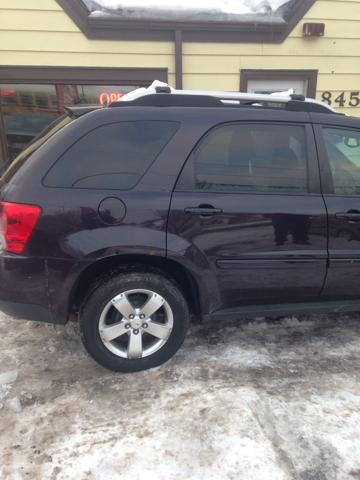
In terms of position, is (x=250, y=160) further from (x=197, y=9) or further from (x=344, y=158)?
(x=197, y=9)

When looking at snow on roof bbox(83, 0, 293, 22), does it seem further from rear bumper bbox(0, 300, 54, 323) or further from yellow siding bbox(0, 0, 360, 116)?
rear bumper bbox(0, 300, 54, 323)

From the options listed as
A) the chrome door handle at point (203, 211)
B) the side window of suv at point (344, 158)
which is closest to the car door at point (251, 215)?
the chrome door handle at point (203, 211)

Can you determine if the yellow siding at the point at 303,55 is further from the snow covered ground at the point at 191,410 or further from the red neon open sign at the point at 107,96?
the snow covered ground at the point at 191,410

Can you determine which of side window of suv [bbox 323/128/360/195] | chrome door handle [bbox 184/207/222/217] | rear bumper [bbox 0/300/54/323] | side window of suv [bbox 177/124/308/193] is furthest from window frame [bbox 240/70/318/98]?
rear bumper [bbox 0/300/54/323]

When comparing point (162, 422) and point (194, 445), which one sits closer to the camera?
point (194, 445)

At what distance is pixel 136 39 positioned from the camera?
227 inches

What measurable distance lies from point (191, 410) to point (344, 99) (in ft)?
20.4

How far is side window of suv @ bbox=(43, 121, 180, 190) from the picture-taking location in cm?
238

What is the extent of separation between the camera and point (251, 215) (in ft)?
8.32

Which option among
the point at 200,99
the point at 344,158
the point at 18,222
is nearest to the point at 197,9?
the point at 200,99

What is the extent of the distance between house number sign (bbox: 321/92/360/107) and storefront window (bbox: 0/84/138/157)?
11.0ft

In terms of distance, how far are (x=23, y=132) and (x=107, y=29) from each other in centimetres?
210

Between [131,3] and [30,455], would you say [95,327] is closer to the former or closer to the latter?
[30,455]


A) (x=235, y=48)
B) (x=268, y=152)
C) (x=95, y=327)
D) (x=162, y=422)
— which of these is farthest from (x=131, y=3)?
(x=162, y=422)
